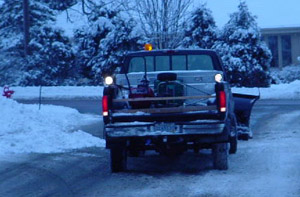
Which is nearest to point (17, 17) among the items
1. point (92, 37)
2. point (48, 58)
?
point (48, 58)

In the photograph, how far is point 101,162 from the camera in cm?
1136

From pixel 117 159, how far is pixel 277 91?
21.0 metres

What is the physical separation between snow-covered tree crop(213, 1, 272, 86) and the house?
8.01 meters

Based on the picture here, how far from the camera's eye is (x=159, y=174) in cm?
1009

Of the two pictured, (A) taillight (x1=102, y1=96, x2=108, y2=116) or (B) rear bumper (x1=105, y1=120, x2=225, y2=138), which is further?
(A) taillight (x1=102, y1=96, x2=108, y2=116)

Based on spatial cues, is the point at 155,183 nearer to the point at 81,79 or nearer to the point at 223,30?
the point at 223,30

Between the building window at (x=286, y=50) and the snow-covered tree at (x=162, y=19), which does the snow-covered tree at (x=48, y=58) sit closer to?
the snow-covered tree at (x=162, y=19)

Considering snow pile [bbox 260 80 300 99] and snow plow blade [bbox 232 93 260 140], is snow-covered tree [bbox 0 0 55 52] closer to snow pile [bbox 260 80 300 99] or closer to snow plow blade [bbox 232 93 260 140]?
snow pile [bbox 260 80 300 99]

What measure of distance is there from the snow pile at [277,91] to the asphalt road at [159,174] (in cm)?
1585

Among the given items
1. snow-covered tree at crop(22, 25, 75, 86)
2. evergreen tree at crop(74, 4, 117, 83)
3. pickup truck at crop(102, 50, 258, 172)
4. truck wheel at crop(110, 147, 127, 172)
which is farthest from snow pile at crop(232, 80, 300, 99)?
truck wheel at crop(110, 147, 127, 172)

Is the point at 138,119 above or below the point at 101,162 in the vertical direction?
above

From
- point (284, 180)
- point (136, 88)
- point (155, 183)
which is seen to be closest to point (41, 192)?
point (155, 183)

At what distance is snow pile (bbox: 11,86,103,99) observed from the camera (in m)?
33.5

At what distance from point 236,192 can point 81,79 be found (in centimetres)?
2988
